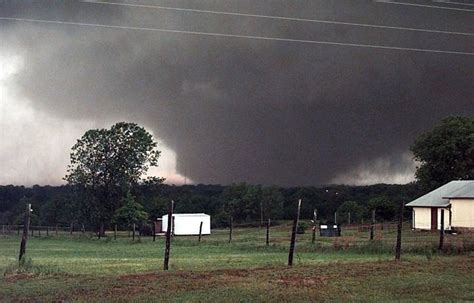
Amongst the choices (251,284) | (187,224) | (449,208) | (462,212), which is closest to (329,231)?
(449,208)

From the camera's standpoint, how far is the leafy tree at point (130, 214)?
60.5 meters

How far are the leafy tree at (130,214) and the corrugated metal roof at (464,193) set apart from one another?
28899 mm

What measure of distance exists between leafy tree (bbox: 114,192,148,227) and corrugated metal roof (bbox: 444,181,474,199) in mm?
28899

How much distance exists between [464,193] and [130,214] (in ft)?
102

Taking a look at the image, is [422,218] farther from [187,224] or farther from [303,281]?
[303,281]

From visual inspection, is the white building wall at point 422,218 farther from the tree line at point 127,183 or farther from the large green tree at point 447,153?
the large green tree at point 447,153

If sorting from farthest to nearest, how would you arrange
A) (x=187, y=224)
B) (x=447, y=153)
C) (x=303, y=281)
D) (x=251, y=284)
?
(x=447, y=153) → (x=187, y=224) → (x=303, y=281) → (x=251, y=284)

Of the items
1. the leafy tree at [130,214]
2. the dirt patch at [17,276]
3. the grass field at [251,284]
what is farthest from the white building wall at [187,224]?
the dirt patch at [17,276]

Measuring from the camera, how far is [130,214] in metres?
60.6

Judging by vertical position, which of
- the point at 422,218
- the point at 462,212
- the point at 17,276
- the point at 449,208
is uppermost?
the point at 449,208

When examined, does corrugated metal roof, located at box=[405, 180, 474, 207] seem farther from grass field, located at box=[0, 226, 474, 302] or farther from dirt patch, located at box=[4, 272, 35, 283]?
dirt patch, located at box=[4, 272, 35, 283]

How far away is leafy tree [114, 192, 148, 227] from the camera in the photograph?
60.5 m

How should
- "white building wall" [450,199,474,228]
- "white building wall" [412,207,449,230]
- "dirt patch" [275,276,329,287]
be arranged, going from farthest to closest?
"white building wall" [412,207,449,230] → "white building wall" [450,199,474,228] → "dirt patch" [275,276,329,287]

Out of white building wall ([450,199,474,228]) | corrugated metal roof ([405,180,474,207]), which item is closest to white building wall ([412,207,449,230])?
corrugated metal roof ([405,180,474,207])
